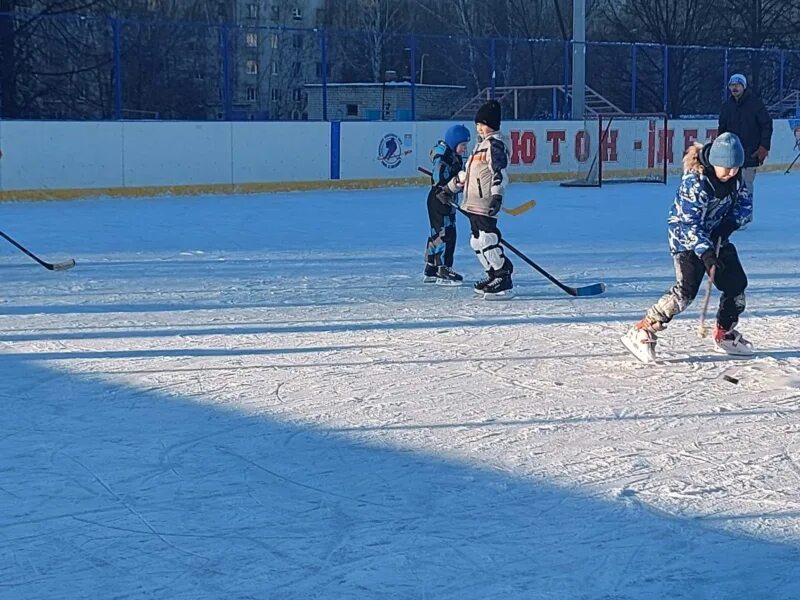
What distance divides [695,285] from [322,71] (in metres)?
15.7

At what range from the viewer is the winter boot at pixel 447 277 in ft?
28.8

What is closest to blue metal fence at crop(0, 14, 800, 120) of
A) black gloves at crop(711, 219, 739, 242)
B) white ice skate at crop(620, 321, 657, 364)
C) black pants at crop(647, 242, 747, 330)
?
white ice skate at crop(620, 321, 657, 364)

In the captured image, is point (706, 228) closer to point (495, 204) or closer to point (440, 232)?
point (495, 204)

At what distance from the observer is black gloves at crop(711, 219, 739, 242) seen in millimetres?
5738

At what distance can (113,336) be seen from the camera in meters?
6.80

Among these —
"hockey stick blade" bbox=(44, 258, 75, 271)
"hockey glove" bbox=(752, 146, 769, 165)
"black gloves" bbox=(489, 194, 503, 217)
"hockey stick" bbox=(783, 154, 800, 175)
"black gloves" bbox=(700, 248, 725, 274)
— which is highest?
"hockey glove" bbox=(752, 146, 769, 165)

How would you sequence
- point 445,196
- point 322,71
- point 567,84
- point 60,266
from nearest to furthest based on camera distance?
point 445,196, point 60,266, point 322,71, point 567,84

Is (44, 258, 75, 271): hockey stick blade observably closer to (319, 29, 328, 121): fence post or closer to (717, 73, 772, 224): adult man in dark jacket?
(717, 73, 772, 224): adult man in dark jacket

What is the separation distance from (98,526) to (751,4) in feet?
123

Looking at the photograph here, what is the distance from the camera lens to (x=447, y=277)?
880cm

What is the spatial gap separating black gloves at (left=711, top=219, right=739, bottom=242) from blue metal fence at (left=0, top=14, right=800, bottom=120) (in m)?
13.4

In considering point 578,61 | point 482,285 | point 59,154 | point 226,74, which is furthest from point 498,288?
point 578,61

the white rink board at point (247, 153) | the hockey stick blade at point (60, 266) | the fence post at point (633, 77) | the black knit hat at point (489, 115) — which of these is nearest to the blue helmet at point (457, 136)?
the black knit hat at point (489, 115)

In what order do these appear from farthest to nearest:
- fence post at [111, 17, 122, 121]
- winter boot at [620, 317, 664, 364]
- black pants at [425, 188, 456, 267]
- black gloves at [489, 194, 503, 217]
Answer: fence post at [111, 17, 122, 121], black pants at [425, 188, 456, 267], black gloves at [489, 194, 503, 217], winter boot at [620, 317, 664, 364]
